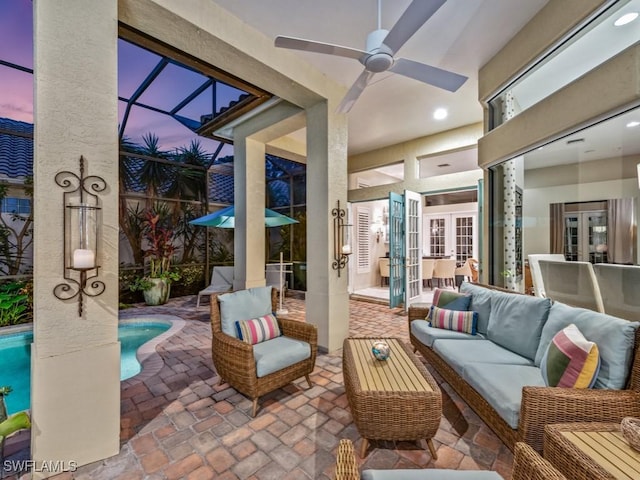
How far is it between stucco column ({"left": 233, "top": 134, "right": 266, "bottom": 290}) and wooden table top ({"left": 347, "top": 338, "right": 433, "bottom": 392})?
2652 millimetres

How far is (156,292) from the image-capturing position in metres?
5.90

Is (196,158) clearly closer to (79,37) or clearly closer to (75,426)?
(79,37)

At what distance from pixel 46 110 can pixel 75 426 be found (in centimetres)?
193

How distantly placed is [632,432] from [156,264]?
6.96 meters

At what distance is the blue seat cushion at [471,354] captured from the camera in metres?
2.29

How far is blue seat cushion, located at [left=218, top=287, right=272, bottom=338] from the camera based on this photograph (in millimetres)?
2607

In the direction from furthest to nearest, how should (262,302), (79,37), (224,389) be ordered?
(262,302) → (224,389) → (79,37)

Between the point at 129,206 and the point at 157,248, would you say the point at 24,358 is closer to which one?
the point at 157,248

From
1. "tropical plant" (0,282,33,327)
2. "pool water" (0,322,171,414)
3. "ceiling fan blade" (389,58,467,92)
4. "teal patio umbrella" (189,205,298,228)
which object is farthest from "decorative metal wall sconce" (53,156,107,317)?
"tropical plant" (0,282,33,327)

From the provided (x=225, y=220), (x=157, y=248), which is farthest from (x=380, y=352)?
(x=157, y=248)

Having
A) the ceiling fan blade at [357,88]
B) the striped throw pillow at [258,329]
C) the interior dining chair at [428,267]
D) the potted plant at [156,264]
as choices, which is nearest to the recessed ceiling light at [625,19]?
the ceiling fan blade at [357,88]

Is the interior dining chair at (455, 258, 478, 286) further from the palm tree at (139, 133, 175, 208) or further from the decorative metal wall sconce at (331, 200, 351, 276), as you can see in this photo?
the palm tree at (139, 133, 175, 208)

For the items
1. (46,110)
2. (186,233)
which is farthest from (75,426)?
(186,233)

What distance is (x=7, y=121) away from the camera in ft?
15.4
